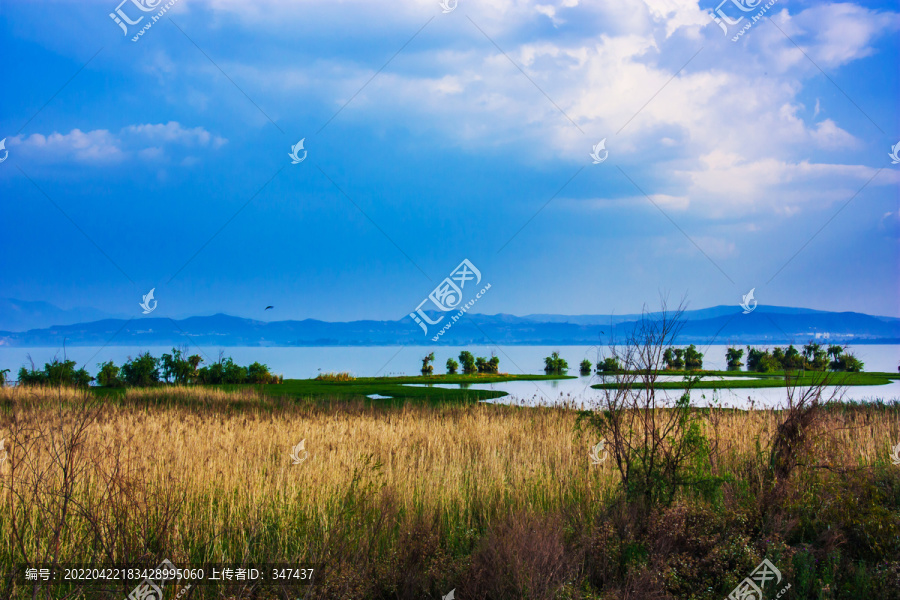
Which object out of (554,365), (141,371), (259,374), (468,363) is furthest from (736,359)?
(141,371)

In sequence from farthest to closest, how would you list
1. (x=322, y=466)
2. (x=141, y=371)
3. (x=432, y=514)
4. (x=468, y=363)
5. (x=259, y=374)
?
(x=468, y=363)
(x=259, y=374)
(x=141, y=371)
(x=322, y=466)
(x=432, y=514)

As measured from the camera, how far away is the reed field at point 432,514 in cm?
439

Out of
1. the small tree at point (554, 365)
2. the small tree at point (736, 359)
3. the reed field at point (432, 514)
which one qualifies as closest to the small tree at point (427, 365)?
the small tree at point (554, 365)

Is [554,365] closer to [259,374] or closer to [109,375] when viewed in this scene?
[259,374]

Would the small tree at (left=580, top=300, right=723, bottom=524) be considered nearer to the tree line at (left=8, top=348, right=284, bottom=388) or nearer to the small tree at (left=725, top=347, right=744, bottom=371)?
the tree line at (left=8, top=348, right=284, bottom=388)

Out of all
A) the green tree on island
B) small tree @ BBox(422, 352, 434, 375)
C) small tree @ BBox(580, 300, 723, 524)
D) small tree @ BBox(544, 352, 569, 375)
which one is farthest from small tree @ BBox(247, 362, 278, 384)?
small tree @ BBox(580, 300, 723, 524)

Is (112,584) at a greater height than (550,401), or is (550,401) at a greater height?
(550,401)

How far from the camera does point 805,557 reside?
4941 millimetres

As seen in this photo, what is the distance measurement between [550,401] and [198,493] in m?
10.4

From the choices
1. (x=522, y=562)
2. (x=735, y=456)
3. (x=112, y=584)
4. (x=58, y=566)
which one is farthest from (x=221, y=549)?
(x=735, y=456)

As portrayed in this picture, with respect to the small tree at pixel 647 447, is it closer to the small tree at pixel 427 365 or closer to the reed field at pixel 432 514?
the reed field at pixel 432 514

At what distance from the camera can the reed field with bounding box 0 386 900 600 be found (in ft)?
14.4

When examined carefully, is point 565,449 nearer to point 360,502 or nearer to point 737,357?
point 360,502

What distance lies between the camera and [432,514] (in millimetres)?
5879
